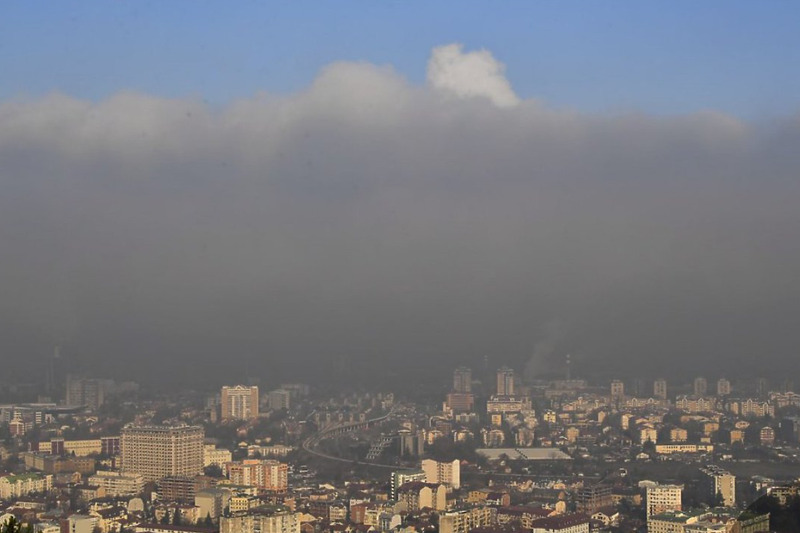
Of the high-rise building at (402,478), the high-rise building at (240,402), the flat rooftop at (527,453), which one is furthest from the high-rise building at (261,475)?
the high-rise building at (240,402)

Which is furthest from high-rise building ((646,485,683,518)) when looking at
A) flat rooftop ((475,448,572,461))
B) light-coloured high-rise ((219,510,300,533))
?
flat rooftop ((475,448,572,461))

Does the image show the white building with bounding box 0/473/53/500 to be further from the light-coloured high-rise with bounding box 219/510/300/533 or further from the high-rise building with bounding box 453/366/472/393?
the high-rise building with bounding box 453/366/472/393

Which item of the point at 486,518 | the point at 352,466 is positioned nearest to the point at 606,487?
the point at 486,518

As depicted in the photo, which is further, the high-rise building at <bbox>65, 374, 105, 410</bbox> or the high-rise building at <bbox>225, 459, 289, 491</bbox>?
the high-rise building at <bbox>65, 374, 105, 410</bbox>

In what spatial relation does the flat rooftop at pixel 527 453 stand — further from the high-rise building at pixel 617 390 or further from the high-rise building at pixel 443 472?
the high-rise building at pixel 617 390

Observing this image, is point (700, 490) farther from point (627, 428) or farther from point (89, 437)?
point (89, 437)

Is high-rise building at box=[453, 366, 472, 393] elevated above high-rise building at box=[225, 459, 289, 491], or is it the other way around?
high-rise building at box=[453, 366, 472, 393]
